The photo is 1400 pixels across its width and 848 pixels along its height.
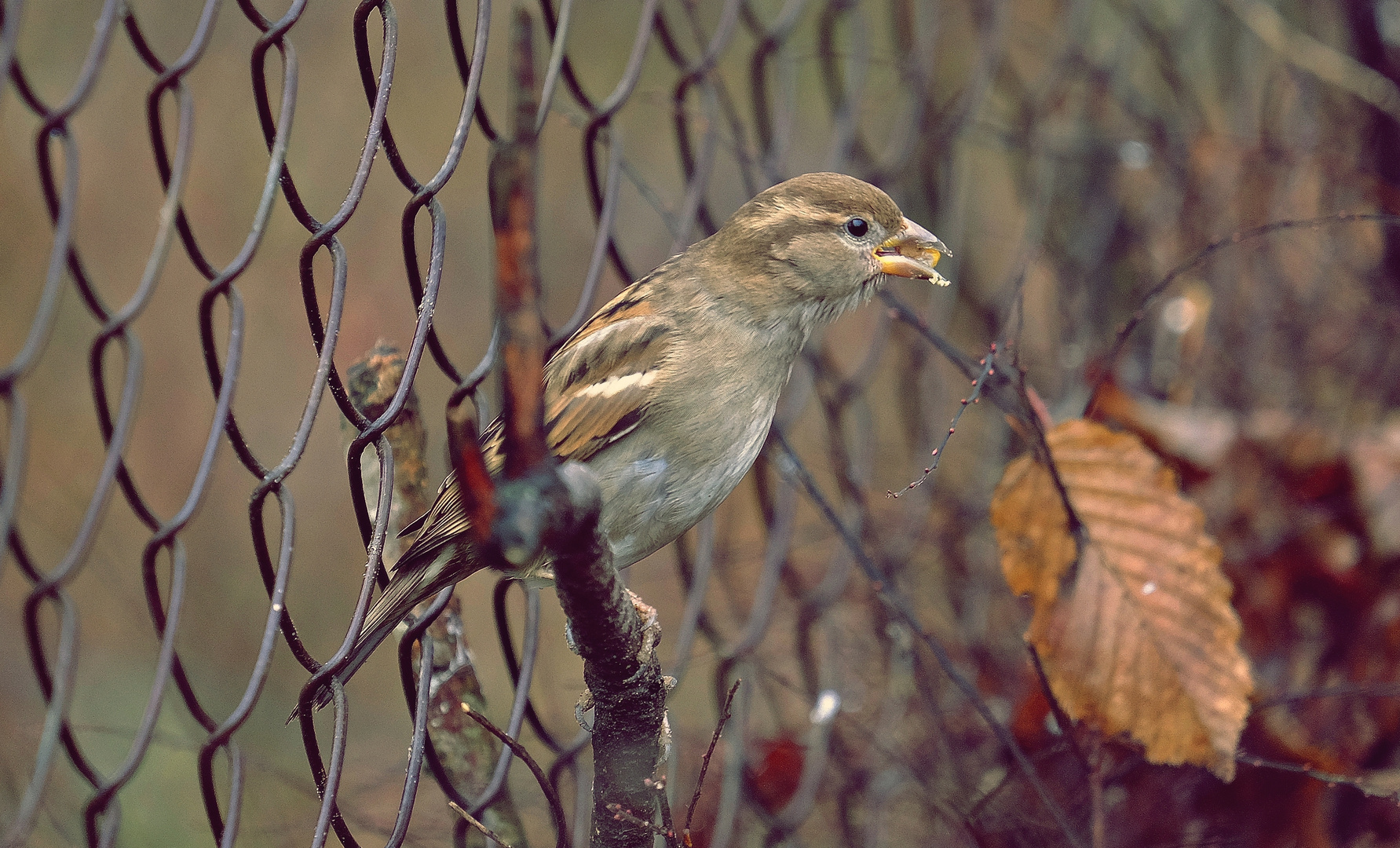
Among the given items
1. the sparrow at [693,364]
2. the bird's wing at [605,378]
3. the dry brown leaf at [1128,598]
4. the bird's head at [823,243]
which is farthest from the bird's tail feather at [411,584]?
the dry brown leaf at [1128,598]

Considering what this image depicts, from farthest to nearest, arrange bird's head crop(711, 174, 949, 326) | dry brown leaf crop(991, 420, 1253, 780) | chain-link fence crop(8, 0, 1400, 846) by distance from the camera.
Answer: bird's head crop(711, 174, 949, 326) < dry brown leaf crop(991, 420, 1253, 780) < chain-link fence crop(8, 0, 1400, 846)

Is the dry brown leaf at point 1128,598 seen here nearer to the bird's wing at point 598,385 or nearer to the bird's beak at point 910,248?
the bird's beak at point 910,248

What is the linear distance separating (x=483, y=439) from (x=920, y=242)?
668mm

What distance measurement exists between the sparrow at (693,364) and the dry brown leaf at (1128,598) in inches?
11.8

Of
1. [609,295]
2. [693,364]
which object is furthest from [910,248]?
[609,295]

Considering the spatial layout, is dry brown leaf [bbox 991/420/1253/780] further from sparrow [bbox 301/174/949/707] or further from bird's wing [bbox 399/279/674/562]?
bird's wing [bbox 399/279/674/562]

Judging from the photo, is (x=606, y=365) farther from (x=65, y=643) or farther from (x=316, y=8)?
(x=316, y=8)

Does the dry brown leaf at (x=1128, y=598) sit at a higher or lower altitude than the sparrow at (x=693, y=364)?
lower

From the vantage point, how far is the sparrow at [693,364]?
1.38 m

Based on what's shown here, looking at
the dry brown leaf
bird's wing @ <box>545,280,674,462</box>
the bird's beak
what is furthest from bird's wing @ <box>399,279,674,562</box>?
the dry brown leaf

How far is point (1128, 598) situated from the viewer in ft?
4.60

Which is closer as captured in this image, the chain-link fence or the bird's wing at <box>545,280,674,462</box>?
Answer: the chain-link fence

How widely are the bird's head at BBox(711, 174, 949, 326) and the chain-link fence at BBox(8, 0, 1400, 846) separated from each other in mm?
121

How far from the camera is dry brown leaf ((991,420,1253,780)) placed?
4.43 feet
